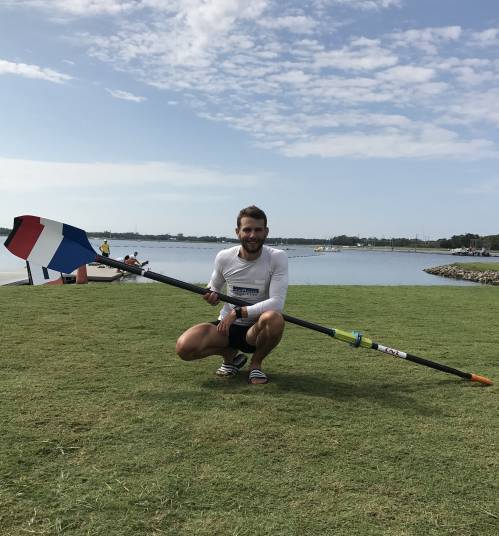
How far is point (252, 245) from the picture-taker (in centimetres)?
426

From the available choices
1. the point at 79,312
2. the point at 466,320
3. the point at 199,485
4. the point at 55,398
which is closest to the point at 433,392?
the point at 199,485

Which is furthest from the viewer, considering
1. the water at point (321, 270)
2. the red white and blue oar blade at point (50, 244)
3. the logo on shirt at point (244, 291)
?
the water at point (321, 270)

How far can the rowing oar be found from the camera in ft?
14.6

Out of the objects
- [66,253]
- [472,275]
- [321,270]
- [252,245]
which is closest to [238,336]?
[252,245]

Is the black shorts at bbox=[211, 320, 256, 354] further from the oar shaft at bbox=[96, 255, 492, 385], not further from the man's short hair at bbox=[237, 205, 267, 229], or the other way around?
the man's short hair at bbox=[237, 205, 267, 229]

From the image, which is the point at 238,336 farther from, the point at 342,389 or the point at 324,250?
the point at 324,250

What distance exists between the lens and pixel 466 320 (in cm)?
802

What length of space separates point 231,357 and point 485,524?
8.87 ft

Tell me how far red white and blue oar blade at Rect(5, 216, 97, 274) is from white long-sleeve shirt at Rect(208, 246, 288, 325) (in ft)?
4.25

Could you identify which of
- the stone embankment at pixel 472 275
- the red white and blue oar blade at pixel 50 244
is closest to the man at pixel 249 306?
the red white and blue oar blade at pixel 50 244

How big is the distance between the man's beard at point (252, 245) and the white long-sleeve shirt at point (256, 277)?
0.35 ft

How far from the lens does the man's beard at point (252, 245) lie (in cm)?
424

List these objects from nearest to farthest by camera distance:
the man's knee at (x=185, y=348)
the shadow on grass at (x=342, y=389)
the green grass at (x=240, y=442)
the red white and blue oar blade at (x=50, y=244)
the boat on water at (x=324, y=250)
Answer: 1. the green grass at (x=240, y=442)
2. the shadow on grass at (x=342, y=389)
3. the man's knee at (x=185, y=348)
4. the red white and blue oar blade at (x=50, y=244)
5. the boat on water at (x=324, y=250)

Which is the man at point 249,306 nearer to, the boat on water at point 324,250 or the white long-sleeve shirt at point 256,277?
the white long-sleeve shirt at point 256,277
